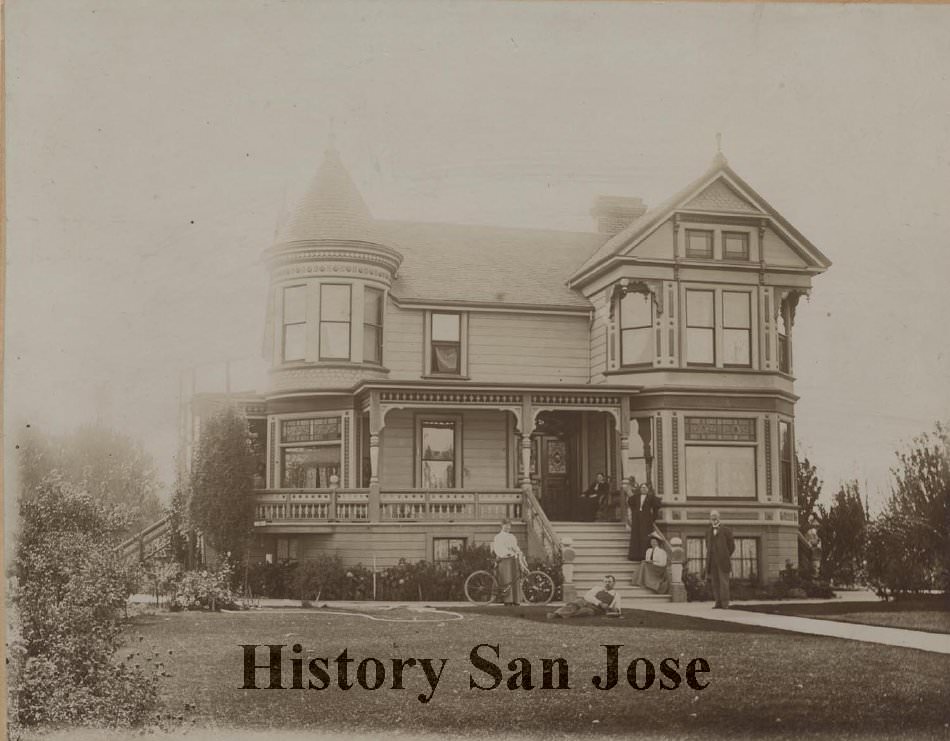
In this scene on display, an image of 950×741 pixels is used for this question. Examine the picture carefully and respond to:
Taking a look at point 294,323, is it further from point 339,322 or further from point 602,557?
point 602,557

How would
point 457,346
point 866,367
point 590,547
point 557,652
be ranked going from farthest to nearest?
1. point 457,346
2. point 590,547
3. point 866,367
4. point 557,652

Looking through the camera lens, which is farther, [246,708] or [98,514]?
[98,514]

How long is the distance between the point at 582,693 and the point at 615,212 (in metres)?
7.61

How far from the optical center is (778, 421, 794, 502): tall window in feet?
61.7

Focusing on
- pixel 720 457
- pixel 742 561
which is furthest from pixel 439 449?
pixel 742 561

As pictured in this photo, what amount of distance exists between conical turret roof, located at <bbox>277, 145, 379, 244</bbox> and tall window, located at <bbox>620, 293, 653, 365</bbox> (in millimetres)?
4779

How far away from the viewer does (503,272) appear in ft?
68.5

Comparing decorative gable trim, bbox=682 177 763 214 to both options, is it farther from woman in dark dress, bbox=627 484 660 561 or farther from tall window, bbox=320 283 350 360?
tall window, bbox=320 283 350 360

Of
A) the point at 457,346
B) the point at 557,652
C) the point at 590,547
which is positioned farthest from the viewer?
the point at 457,346

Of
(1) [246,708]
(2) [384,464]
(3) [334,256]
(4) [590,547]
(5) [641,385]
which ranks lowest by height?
(1) [246,708]

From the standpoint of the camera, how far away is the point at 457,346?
20859 millimetres

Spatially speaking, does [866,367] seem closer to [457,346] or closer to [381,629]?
[381,629]

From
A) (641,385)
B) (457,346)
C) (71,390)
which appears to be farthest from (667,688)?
(457,346)

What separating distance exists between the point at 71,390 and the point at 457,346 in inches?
388
